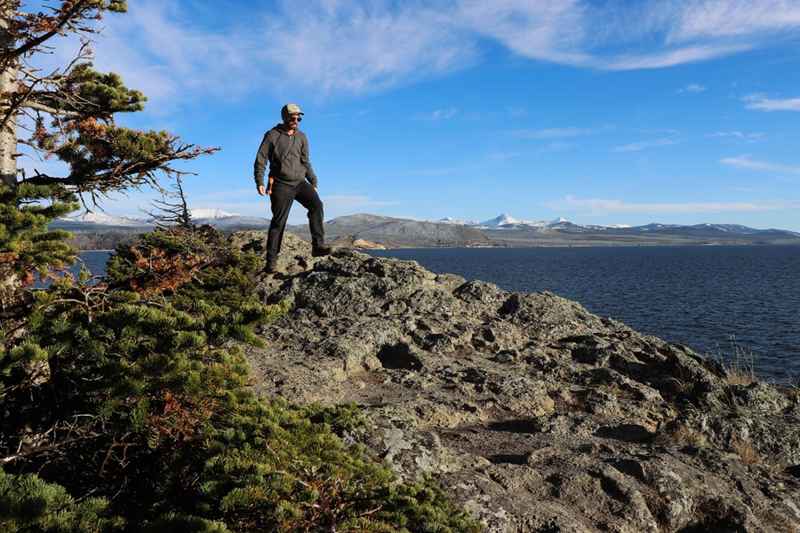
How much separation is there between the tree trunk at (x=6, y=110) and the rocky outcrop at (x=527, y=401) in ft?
16.6

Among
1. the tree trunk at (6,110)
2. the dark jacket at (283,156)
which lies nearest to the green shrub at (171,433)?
the tree trunk at (6,110)

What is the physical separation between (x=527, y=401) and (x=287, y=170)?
21.7 feet

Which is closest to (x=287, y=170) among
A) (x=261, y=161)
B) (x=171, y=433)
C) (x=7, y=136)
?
(x=261, y=161)

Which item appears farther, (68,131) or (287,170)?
(287,170)

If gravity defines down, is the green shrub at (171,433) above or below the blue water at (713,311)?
above

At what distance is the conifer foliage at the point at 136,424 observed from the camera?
13.4ft

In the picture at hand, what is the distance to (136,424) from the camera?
4746 mm

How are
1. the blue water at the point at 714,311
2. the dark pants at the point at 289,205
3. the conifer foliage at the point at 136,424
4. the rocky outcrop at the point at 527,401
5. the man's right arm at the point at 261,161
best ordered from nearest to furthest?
the conifer foliage at the point at 136,424 → the rocky outcrop at the point at 527,401 → the man's right arm at the point at 261,161 → the dark pants at the point at 289,205 → the blue water at the point at 714,311

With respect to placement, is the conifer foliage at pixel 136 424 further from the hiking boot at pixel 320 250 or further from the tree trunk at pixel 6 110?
the hiking boot at pixel 320 250

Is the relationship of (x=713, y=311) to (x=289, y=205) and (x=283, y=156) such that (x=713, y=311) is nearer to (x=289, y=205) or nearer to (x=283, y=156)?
(x=289, y=205)

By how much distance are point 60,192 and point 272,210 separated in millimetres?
5477

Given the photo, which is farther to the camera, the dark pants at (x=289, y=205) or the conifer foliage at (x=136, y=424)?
the dark pants at (x=289, y=205)

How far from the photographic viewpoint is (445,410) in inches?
368

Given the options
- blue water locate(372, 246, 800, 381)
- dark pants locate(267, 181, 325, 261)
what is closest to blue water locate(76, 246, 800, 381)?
blue water locate(372, 246, 800, 381)
